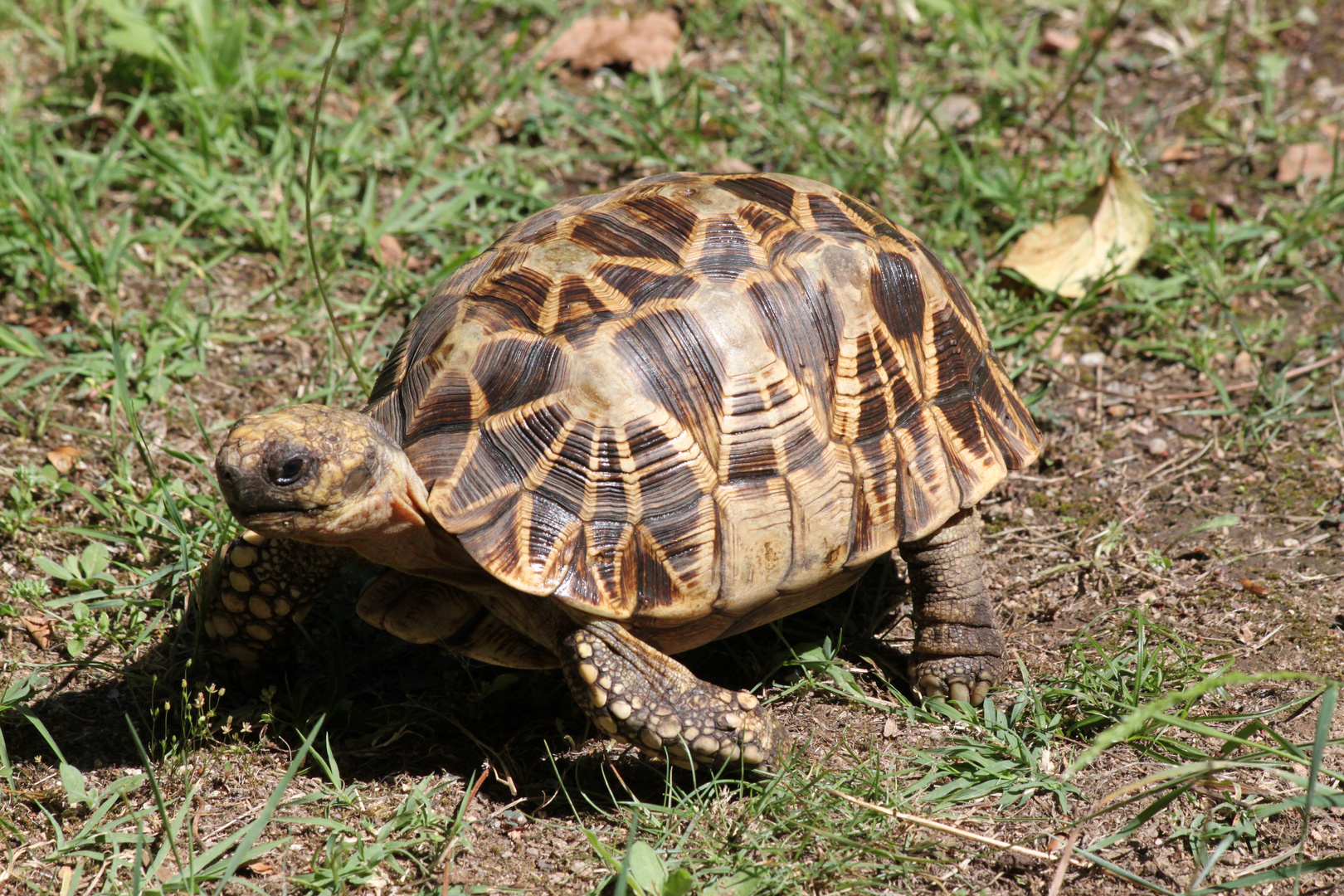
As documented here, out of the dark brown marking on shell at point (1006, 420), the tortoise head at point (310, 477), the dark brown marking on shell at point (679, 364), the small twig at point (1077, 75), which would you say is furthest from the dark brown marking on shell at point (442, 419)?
the small twig at point (1077, 75)

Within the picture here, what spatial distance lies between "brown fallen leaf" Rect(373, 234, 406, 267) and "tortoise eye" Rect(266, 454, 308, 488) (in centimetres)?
199

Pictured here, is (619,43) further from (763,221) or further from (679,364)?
(679,364)

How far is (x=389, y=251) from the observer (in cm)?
436

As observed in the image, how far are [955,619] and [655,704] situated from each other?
35.6 inches

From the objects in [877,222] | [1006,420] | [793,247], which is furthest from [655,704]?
[877,222]

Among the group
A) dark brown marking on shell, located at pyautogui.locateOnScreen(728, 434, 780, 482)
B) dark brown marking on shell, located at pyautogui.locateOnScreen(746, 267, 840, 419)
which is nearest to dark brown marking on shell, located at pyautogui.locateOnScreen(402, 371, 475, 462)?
dark brown marking on shell, located at pyautogui.locateOnScreen(728, 434, 780, 482)

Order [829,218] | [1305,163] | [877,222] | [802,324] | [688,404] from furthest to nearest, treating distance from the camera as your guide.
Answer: [1305,163], [877,222], [829,218], [802,324], [688,404]

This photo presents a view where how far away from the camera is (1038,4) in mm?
5355

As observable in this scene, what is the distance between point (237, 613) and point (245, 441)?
756 millimetres

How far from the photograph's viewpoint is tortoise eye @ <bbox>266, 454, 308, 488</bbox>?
2.41m

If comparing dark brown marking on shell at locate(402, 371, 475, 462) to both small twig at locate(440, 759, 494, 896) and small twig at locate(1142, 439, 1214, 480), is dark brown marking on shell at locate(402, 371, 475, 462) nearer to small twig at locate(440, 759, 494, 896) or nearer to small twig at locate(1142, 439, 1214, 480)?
small twig at locate(440, 759, 494, 896)

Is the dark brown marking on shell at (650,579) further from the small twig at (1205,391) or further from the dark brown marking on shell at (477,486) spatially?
the small twig at (1205,391)

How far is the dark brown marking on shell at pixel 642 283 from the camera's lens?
2711mm

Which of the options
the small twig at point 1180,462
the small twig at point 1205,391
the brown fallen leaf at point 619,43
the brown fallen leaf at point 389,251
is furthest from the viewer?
the brown fallen leaf at point 619,43
